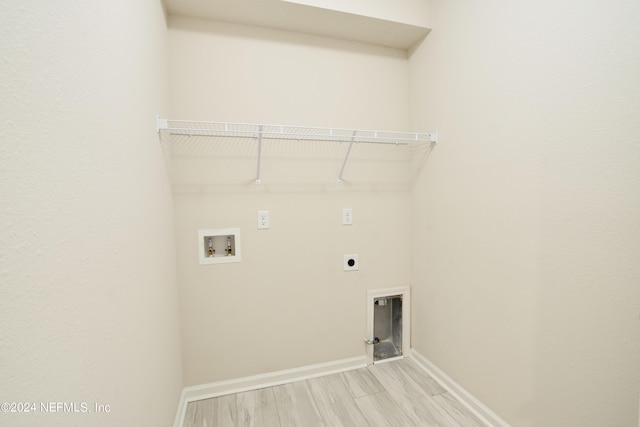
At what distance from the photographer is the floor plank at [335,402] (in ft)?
5.10

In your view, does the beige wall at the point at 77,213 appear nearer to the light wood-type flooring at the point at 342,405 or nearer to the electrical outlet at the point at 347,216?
the light wood-type flooring at the point at 342,405

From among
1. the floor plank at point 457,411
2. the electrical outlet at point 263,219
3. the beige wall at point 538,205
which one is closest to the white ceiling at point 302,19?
the beige wall at point 538,205

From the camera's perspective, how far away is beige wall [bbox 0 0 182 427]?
0.44 m

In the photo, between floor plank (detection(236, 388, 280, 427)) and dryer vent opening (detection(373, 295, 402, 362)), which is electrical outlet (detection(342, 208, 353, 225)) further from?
floor plank (detection(236, 388, 280, 427))

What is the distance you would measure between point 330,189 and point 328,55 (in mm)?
908

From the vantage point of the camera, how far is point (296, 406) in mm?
1666

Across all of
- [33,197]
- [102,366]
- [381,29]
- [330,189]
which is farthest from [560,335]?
[381,29]

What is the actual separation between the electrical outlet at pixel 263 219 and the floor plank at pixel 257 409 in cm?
107

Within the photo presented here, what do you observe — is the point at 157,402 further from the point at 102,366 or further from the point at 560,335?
the point at 560,335

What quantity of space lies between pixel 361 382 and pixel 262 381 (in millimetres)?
665

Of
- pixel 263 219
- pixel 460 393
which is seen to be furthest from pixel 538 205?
pixel 263 219

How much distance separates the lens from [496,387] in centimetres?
148

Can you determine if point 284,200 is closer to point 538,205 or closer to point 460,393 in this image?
point 538,205

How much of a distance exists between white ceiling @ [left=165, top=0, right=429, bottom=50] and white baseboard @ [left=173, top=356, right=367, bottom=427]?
225 cm
